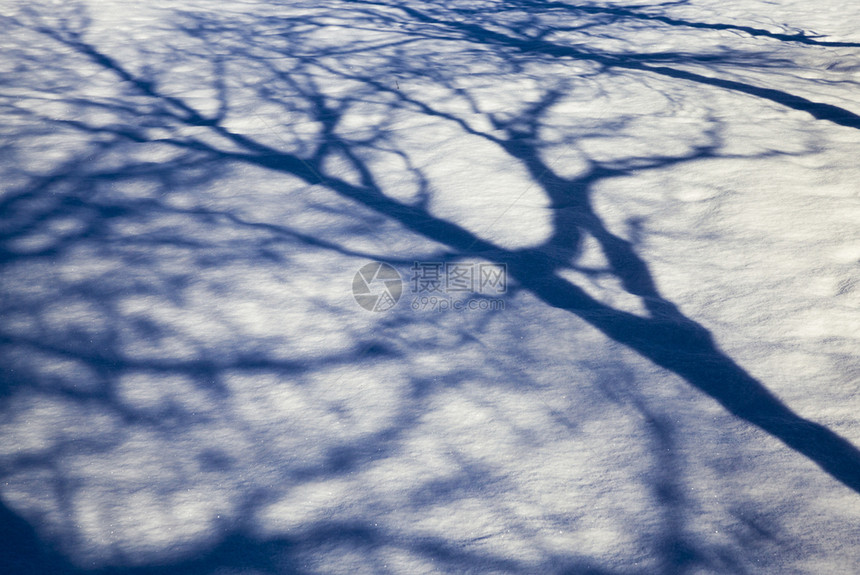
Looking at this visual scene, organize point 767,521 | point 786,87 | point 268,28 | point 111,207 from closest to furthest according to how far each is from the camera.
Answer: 1. point 767,521
2. point 111,207
3. point 786,87
4. point 268,28

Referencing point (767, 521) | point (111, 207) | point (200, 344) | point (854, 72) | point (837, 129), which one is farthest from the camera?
point (854, 72)

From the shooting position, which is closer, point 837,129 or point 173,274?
point 173,274

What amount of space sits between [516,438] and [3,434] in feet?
5.66

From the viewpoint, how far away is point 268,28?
7023 mm

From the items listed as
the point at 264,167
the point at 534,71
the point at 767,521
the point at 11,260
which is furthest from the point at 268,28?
the point at 767,521

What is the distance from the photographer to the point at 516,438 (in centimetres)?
184

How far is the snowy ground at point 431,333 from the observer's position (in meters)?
1.58

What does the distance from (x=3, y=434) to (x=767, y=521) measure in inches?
94.8

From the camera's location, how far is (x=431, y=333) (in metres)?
2.32

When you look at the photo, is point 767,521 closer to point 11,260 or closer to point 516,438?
point 516,438

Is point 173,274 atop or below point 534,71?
below

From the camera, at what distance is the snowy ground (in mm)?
1576

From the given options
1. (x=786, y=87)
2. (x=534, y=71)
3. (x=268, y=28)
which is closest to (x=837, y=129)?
(x=786, y=87)

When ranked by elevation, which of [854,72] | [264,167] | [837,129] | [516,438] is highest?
[854,72]
